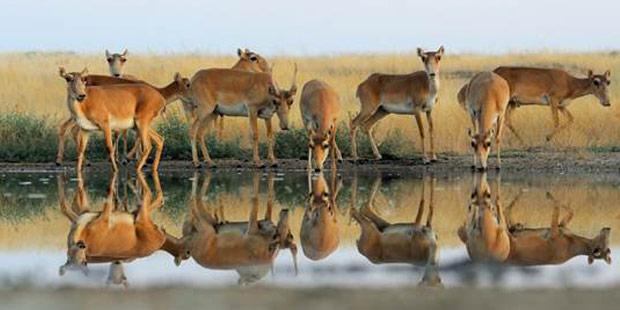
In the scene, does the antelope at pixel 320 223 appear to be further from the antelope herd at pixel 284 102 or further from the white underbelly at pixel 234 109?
the white underbelly at pixel 234 109

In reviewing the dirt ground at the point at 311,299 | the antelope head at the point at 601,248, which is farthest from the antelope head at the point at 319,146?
the dirt ground at the point at 311,299

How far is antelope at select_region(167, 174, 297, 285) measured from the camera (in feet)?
36.7

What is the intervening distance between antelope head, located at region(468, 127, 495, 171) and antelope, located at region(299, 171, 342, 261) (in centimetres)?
290

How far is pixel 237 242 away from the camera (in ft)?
41.7

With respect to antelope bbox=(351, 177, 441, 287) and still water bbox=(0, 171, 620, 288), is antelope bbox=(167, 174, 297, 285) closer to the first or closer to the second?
still water bbox=(0, 171, 620, 288)

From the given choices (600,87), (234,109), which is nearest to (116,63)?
(234,109)

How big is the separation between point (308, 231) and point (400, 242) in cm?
112

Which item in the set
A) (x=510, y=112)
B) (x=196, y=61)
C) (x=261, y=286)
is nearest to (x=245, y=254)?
(x=261, y=286)

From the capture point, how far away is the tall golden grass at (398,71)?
2548 cm

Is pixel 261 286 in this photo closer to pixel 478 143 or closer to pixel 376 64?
pixel 478 143

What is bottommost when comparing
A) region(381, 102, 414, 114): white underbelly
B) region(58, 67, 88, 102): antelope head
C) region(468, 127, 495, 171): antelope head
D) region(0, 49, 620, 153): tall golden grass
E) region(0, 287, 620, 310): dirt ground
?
region(0, 49, 620, 153): tall golden grass

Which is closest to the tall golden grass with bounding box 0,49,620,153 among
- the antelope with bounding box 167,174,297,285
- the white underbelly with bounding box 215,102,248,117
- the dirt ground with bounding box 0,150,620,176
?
the dirt ground with bounding box 0,150,620,176

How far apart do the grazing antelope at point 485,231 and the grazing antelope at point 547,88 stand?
7.68 meters

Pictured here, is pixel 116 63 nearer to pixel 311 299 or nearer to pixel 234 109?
pixel 234 109
